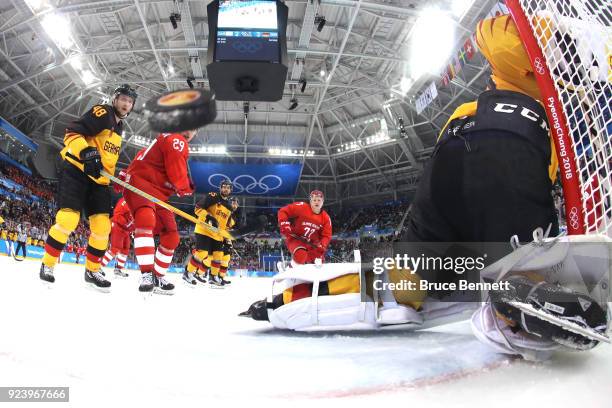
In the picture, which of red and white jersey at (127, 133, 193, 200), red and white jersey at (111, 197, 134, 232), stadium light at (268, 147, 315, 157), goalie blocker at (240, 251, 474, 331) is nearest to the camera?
goalie blocker at (240, 251, 474, 331)

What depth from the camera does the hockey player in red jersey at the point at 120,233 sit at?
4.75m

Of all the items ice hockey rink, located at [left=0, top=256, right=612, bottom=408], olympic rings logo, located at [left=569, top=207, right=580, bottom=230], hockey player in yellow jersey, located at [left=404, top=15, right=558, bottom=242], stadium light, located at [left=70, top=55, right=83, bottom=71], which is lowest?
ice hockey rink, located at [left=0, top=256, right=612, bottom=408]

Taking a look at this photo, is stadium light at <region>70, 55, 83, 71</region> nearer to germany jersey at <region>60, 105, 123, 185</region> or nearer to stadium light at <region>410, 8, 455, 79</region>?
stadium light at <region>410, 8, 455, 79</region>

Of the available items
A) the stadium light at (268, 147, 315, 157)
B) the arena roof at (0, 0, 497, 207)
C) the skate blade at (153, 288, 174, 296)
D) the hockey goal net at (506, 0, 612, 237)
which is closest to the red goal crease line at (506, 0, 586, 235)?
the hockey goal net at (506, 0, 612, 237)

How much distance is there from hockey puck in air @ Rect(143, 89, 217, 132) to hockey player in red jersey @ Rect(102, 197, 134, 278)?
3529mm

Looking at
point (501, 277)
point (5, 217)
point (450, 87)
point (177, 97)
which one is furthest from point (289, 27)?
point (501, 277)

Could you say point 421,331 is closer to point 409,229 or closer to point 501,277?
point 409,229

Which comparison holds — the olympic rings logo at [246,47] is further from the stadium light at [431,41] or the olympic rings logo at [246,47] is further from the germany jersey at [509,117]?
the germany jersey at [509,117]

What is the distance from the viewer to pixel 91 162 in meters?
2.48

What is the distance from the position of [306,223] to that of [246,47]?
384cm

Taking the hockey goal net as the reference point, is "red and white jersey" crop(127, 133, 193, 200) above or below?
above

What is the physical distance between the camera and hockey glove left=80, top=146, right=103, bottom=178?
2.48m

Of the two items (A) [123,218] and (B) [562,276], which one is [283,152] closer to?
(A) [123,218]

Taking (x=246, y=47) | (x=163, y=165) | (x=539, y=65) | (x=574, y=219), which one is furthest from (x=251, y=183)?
(x=574, y=219)
